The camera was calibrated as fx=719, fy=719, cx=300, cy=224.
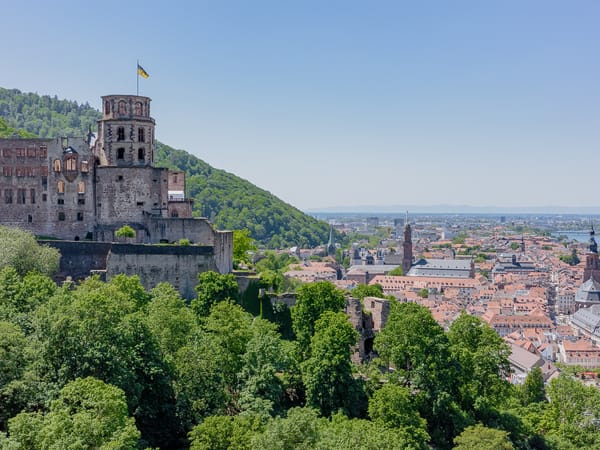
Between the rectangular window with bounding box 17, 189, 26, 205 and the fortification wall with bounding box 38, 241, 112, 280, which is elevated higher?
the rectangular window with bounding box 17, 189, 26, 205

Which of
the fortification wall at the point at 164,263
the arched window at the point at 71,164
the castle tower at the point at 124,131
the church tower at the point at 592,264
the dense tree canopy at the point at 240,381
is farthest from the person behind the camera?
the church tower at the point at 592,264

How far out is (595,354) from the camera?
4437 inches

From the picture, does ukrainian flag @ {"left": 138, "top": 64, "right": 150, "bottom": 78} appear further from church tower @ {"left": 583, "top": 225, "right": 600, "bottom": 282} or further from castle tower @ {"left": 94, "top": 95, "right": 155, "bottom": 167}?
church tower @ {"left": 583, "top": 225, "right": 600, "bottom": 282}

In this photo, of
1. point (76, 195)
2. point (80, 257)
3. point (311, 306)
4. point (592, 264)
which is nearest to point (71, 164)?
point (76, 195)

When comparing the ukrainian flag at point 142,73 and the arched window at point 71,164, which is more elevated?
the ukrainian flag at point 142,73

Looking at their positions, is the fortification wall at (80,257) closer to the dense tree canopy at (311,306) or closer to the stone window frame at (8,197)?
the stone window frame at (8,197)

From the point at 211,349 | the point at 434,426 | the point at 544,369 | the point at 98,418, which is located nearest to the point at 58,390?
the point at 98,418

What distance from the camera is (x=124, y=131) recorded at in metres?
64.1

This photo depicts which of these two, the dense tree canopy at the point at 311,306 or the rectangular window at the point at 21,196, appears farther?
the rectangular window at the point at 21,196

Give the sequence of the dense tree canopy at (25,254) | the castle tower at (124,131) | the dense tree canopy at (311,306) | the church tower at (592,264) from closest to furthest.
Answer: the dense tree canopy at (25,254), the dense tree canopy at (311,306), the castle tower at (124,131), the church tower at (592,264)

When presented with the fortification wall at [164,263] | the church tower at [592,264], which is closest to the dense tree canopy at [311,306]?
the fortification wall at [164,263]

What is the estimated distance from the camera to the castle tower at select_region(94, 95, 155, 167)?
64.0 meters

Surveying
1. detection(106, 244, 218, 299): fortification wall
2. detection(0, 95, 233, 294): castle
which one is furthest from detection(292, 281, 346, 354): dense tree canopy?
detection(0, 95, 233, 294): castle

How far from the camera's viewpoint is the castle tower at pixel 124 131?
6400 cm
